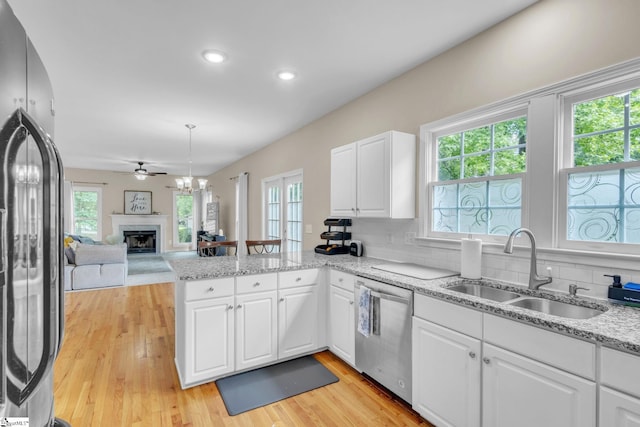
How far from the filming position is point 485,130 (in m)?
2.42

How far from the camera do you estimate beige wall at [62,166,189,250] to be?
917 centimetres

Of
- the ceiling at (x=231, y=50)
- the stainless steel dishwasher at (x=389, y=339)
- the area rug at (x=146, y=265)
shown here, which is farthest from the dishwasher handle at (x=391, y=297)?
the area rug at (x=146, y=265)

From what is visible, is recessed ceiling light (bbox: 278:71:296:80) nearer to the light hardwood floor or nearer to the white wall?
the white wall

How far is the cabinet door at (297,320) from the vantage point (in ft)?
8.99

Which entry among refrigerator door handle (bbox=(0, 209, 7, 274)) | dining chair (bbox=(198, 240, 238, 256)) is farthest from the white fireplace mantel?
refrigerator door handle (bbox=(0, 209, 7, 274))

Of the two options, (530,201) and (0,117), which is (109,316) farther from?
(530,201)

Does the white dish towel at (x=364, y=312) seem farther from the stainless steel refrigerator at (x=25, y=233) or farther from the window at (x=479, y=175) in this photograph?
the stainless steel refrigerator at (x=25, y=233)

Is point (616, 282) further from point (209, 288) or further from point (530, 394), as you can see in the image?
point (209, 288)

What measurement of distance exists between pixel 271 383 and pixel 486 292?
174 centimetres

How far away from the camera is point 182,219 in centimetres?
1074

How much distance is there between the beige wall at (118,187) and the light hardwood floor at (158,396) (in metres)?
7.36

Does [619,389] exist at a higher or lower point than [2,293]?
lower

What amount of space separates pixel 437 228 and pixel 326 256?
120cm

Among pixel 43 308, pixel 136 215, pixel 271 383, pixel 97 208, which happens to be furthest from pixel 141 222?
pixel 43 308
